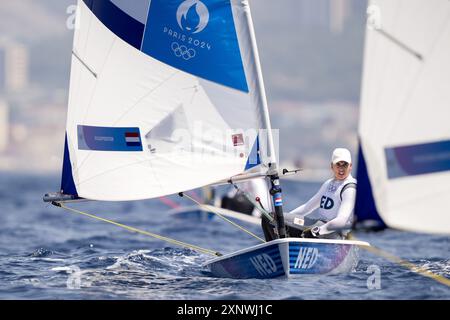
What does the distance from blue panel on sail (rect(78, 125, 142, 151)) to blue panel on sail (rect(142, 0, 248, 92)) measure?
105 cm

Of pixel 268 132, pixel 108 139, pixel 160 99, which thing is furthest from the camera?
pixel 108 139

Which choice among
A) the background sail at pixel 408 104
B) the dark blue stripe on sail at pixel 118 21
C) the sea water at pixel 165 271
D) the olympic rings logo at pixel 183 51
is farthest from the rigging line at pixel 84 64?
the background sail at pixel 408 104

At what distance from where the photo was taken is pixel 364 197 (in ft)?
29.7

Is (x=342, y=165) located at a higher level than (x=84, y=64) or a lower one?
lower

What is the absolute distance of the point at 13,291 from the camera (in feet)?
35.1

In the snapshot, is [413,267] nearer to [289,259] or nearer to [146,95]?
[289,259]

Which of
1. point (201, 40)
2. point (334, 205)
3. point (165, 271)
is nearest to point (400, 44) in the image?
point (334, 205)

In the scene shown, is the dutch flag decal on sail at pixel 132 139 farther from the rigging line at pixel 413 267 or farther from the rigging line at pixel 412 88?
the rigging line at pixel 412 88

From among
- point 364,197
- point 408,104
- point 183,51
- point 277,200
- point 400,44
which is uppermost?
point 183,51

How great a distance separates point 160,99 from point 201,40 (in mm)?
923

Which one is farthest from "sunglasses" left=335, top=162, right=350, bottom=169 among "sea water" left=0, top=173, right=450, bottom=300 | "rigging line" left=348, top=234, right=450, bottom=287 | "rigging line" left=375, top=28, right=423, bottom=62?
"rigging line" left=375, top=28, right=423, bottom=62

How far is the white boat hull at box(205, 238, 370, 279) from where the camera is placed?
10.5m
